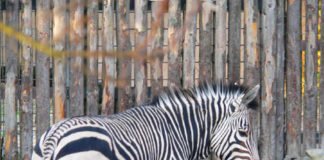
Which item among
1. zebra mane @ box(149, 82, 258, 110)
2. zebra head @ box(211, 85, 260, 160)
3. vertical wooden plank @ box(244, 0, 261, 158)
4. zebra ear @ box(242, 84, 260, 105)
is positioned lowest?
zebra head @ box(211, 85, 260, 160)

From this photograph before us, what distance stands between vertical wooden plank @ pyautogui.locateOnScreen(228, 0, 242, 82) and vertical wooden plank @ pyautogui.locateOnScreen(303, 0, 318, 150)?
2.44 feet

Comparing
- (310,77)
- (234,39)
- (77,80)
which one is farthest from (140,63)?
(310,77)

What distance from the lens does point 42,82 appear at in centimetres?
807

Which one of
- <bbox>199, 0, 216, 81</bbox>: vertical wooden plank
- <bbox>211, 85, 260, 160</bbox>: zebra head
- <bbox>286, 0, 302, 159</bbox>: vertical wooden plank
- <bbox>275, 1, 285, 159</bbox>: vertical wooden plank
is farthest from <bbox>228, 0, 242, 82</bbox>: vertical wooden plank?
<bbox>211, 85, 260, 160</bbox>: zebra head

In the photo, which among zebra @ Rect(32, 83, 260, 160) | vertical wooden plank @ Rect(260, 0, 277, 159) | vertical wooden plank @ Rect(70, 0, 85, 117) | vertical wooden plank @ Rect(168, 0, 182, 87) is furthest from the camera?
vertical wooden plank @ Rect(260, 0, 277, 159)

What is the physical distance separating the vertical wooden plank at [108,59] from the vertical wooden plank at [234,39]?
3.96 ft

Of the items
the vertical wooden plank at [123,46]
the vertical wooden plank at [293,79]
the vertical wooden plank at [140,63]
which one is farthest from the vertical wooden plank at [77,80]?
the vertical wooden plank at [293,79]

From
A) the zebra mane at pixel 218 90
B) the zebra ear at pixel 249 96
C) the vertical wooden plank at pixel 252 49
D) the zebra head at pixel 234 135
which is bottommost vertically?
the zebra head at pixel 234 135

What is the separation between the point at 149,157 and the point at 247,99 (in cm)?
129

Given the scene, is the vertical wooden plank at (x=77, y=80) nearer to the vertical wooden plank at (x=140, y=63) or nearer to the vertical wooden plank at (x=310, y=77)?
the vertical wooden plank at (x=140, y=63)

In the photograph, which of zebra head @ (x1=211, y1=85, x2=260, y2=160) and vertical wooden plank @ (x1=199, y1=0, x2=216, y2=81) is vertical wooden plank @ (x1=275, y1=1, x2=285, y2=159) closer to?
vertical wooden plank @ (x1=199, y1=0, x2=216, y2=81)

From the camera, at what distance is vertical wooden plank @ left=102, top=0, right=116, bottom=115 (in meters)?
8.02

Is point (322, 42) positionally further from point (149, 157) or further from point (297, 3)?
point (149, 157)

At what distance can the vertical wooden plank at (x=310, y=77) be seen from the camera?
8312 millimetres
